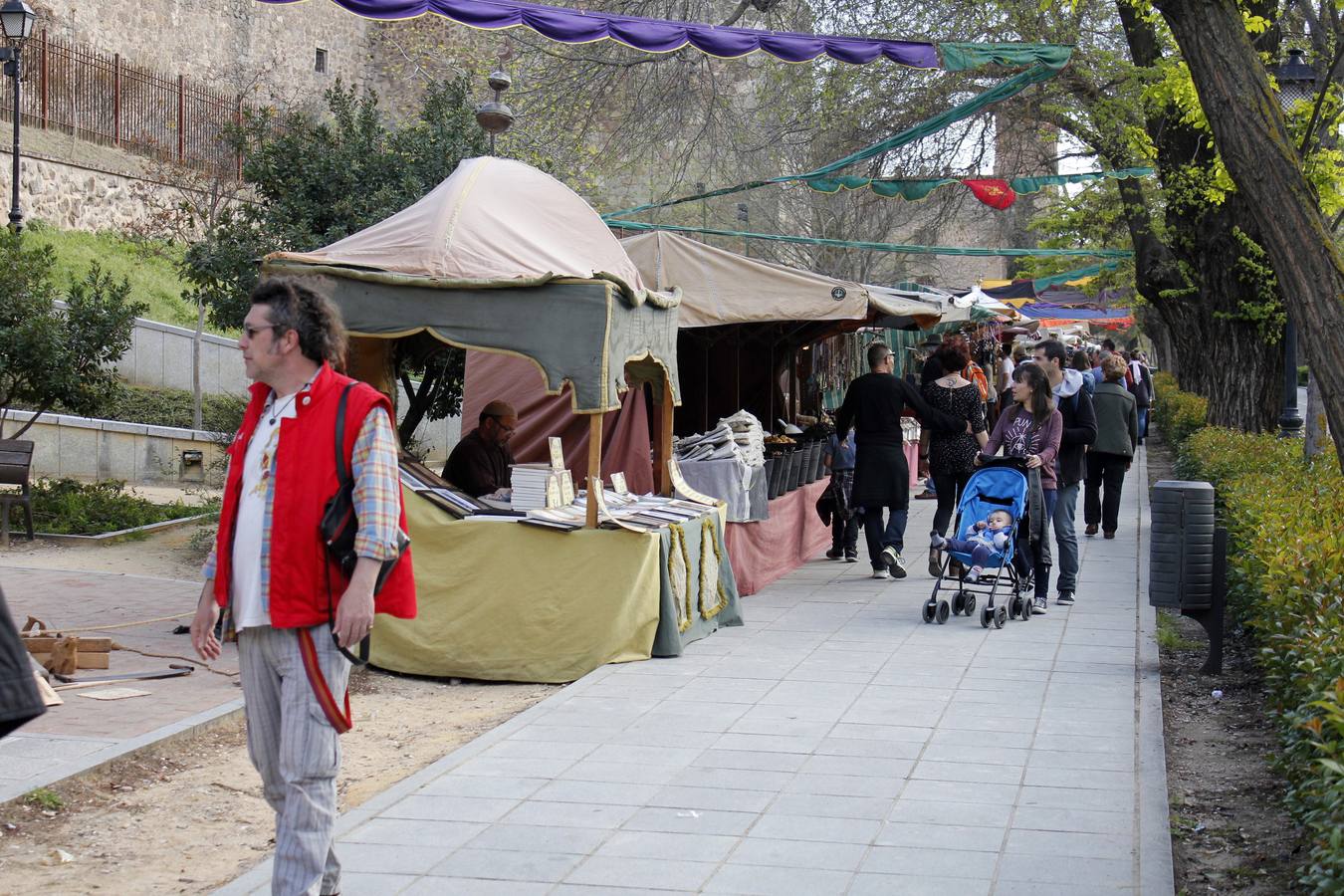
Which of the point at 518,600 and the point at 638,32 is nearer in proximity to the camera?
the point at 518,600

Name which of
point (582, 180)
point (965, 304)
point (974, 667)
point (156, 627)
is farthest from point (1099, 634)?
point (582, 180)

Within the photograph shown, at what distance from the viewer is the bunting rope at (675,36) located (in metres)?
8.81

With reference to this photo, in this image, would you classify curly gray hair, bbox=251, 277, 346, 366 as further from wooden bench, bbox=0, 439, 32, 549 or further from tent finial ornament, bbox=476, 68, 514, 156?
wooden bench, bbox=0, 439, 32, 549

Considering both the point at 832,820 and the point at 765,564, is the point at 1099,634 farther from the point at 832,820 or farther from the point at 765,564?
the point at 832,820

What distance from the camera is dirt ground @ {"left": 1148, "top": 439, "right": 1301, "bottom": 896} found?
513 centimetres

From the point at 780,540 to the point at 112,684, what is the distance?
6016 millimetres

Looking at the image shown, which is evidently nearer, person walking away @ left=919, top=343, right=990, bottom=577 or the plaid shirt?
the plaid shirt

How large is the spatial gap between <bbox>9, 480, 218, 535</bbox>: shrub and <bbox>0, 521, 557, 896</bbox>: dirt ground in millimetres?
6982

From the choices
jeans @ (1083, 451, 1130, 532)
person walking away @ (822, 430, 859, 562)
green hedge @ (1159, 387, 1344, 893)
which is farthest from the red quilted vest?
jeans @ (1083, 451, 1130, 532)

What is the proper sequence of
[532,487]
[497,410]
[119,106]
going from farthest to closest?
[119,106]
[497,410]
[532,487]

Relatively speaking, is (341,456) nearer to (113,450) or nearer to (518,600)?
(518,600)

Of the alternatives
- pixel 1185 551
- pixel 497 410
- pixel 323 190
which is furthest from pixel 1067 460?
pixel 323 190

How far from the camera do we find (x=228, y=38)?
35.7 meters

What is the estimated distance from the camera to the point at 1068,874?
4816 mm
